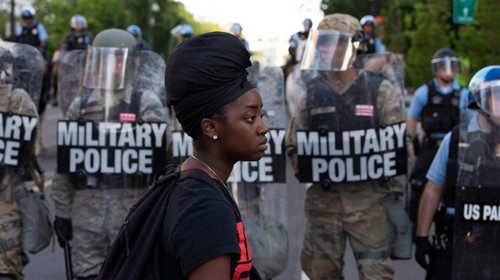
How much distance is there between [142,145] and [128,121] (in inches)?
6.6

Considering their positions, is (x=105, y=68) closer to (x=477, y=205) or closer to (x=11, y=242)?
(x=11, y=242)

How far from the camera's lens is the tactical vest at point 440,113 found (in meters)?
9.62

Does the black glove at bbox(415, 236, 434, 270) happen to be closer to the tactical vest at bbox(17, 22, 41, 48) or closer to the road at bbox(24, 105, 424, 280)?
the road at bbox(24, 105, 424, 280)

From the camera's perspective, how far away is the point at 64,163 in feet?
21.5

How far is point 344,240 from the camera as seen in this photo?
624 cm

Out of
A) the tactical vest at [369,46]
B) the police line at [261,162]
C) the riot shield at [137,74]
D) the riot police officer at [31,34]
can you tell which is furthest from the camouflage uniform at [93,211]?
the riot police officer at [31,34]

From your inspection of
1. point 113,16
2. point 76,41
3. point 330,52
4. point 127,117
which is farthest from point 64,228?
point 113,16

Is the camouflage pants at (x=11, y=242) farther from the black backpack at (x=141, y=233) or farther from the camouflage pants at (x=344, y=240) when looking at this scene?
the black backpack at (x=141, y=233)

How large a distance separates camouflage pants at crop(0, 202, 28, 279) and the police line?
38.7 inches

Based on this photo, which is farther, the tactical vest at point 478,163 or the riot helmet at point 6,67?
the riot helmet at point 6,67

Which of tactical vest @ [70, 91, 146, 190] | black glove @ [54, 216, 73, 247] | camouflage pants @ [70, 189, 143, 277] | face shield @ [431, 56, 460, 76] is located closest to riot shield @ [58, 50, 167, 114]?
tactical vest @ [70, 91, 146, 190]

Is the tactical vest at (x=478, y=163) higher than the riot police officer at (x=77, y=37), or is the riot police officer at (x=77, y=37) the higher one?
the riot police officer at (x=77, y=37)

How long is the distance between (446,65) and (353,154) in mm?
4141

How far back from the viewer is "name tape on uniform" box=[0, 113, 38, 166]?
6.41m
